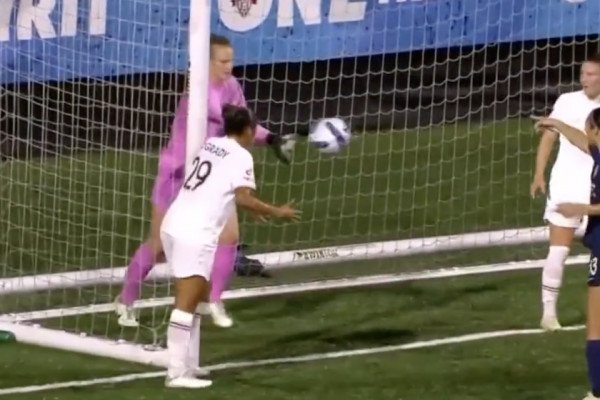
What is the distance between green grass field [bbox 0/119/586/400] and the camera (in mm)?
8633

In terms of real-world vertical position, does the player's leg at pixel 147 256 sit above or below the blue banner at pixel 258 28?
below

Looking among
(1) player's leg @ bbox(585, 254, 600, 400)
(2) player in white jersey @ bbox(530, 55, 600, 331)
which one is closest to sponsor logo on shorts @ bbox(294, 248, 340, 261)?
(2) player in white jersey @ bbox(530, 55, 600, 331)

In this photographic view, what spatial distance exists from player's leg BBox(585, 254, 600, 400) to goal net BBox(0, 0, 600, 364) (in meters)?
2.48

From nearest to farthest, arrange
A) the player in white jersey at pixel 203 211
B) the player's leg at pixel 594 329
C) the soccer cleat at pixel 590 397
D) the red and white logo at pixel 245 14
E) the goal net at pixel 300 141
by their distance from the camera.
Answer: the player's leg at pixel 594 329 → the soccer cleat at pixel 590 397 → the player in white jersey at pixel 203 211 → the goal net at pixel 300 141 → the red and white logo at pixel 245 14

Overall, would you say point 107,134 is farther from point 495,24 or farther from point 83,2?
point 495,24

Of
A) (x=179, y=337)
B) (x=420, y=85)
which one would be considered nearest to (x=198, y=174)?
(x=179, y=337)

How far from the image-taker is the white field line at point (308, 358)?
8.47 metres

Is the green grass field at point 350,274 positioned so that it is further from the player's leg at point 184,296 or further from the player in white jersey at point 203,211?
the player in white jersey at point 203,211

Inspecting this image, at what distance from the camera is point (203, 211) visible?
8164 mm

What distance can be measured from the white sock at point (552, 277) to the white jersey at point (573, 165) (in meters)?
0.31

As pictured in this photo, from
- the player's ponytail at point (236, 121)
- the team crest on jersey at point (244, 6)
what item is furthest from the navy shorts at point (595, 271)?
the team crest on jersey at point (244, 6)

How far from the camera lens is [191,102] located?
28.0ft

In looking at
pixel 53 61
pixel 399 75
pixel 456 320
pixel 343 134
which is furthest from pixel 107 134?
pixel 399 75

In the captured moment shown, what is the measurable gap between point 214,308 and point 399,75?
6.15m
